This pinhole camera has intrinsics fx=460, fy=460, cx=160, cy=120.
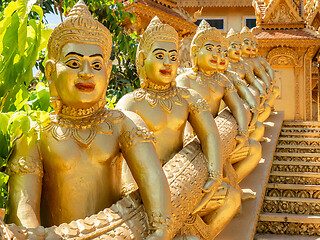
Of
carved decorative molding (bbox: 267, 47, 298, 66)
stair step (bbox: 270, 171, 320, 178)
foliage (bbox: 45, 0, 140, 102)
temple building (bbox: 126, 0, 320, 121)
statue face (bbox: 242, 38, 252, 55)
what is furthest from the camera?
carved decorative molding (bbox: 267, 47, 298, 66)

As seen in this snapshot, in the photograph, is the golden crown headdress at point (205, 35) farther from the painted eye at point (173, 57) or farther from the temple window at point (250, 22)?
the temple window at point (250, 22)

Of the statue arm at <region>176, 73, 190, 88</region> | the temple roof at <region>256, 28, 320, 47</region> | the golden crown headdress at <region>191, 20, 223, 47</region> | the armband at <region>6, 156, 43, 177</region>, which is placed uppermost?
the temple roof at <region>256, 28, 320, 47</region>

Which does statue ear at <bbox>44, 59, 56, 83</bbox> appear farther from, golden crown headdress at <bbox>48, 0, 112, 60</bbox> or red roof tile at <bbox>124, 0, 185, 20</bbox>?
red roof tile at <bbox>124, 0, 185, 20</bbox>

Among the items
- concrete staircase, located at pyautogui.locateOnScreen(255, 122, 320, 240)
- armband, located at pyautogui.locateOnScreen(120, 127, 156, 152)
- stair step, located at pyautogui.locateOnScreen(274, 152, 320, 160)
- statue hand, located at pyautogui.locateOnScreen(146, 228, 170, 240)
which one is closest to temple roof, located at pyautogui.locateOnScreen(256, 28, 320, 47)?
concrete staircase, located at pyautogui.locateOnScreen(255, 122, 320, 240)

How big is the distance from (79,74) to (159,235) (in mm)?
870

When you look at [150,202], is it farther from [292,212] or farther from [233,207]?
[292,212]

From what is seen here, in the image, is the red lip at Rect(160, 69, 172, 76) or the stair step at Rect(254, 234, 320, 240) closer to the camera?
the red lip at Rect(160, 69, 172, 76)

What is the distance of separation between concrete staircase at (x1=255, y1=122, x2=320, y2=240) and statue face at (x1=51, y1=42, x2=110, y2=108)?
8.39 ft

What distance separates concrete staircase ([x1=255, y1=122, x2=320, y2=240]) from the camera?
14.6 ft

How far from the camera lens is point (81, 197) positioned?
232cm

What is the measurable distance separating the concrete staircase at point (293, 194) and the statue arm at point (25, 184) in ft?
8.45

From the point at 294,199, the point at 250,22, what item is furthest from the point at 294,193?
the point at 250,22

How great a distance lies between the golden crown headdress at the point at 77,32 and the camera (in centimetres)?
230

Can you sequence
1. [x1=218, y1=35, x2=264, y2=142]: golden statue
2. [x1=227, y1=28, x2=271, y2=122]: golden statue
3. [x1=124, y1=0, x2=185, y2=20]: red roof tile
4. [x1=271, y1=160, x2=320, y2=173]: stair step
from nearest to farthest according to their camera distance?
[x1=218, y1=35, x2=264, y2=142]: golden statue < [x1=271, y1=160, x2=320, y2=173]: stair step < [x1=227, y1=28, x2=271, y2=122]: golden statue < [x1=124, y1=0, x2=185, y2=20]: red roof tile
